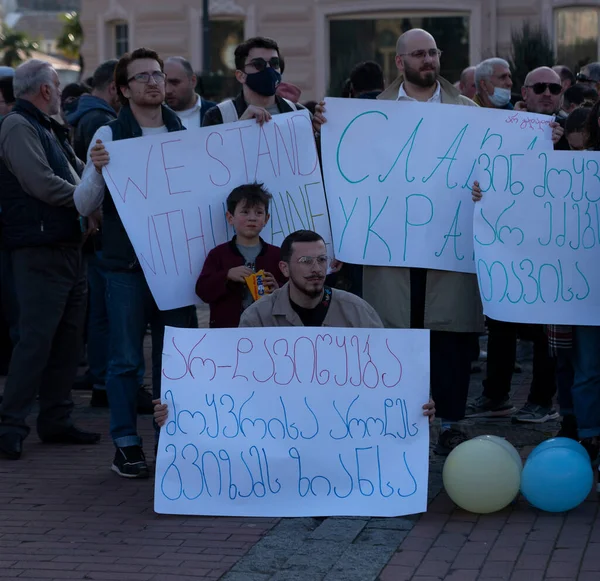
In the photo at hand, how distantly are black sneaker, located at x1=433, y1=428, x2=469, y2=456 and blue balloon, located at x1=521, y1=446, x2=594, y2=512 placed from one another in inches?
37.6

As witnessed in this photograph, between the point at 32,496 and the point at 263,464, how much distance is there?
50.1 inches

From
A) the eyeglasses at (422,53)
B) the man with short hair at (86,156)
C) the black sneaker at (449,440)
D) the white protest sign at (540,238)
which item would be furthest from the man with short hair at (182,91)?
the black sneaker at (449,440)

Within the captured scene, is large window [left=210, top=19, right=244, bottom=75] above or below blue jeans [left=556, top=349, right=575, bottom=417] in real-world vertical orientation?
above

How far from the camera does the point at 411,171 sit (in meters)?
6.38

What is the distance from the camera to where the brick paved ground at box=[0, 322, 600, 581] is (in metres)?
4.84

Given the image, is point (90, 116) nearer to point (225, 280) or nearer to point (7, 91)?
point (7, 91)

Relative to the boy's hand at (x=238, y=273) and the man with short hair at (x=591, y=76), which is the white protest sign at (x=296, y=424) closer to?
the boy's hand at (x=238, y=273)

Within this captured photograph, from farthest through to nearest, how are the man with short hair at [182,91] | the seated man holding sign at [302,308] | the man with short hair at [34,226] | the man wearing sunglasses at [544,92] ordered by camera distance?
the man with short hair at [182,91], the man wearing sunglasses at [544,92], the man with short hair at [34,226], the seated man holding sign at [302,308]

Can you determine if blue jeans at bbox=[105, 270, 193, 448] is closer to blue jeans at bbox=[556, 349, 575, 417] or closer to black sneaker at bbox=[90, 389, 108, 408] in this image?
black sneaker at bbox=[90, 389, 108, 408]

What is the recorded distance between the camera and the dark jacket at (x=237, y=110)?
6566 millimetres

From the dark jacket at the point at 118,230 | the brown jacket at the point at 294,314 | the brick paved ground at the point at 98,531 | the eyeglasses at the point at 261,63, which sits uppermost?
the eyeglasses at the point at 261,63

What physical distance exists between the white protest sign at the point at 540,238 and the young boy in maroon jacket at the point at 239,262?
1.01 m

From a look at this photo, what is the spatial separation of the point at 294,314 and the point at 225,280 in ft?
1.55

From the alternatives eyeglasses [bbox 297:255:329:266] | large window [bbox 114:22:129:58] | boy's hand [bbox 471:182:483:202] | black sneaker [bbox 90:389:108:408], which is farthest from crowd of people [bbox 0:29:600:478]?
large window [bbox 114:22:129:58]
